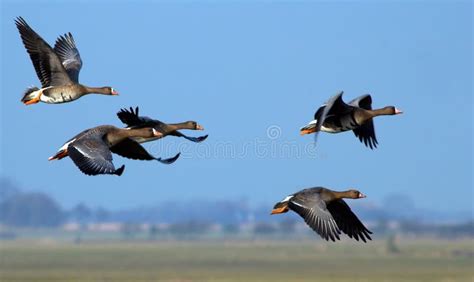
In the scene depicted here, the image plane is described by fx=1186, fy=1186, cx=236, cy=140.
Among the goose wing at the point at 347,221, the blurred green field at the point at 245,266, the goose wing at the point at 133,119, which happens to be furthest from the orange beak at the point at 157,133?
the blurred green field at the point at 245,266

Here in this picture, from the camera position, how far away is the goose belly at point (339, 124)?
857 inches

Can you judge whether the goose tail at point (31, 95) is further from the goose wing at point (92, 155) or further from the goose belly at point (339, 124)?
the goose belly at point (339, 124)

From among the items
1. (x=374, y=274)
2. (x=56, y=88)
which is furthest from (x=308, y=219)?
(x=374, y=274)

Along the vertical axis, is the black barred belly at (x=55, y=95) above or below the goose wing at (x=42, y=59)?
below

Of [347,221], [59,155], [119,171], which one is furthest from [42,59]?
[347,221]

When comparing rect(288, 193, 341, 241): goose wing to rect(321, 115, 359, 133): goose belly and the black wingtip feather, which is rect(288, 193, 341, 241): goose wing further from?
the black wingtip feather

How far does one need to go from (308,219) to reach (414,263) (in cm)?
9101

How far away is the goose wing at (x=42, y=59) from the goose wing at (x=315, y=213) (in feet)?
17.3

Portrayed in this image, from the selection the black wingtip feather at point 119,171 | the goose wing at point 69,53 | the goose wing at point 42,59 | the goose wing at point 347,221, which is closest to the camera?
the black wingtip feather at point 119,171

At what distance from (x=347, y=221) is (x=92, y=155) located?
5052 millimetres

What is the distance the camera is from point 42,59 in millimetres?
22719

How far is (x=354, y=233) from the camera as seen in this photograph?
21.4 m

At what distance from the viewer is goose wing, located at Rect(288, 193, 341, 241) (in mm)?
20062

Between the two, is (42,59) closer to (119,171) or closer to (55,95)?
(55,95)
